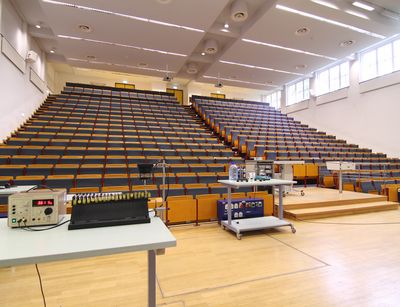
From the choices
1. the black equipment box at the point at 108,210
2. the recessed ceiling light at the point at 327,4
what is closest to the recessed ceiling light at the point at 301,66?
the recessed ceiling light at the point at 327,4

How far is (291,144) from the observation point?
22.4ft

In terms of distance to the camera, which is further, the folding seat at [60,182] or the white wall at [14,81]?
the white wall at [14,81]

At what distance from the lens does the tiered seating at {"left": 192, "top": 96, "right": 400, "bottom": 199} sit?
210 inches

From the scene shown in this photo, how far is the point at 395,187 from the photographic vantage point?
463 cm

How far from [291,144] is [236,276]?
5616 millimetres

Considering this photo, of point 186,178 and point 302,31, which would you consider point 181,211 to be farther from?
point 302,31

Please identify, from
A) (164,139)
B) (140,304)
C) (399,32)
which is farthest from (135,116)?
(399,32)

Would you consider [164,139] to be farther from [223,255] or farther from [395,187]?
[395,187]

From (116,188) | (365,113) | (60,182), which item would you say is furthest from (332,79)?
(60,182)

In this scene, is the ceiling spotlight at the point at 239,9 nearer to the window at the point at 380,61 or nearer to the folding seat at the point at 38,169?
the window at the point at 380,61

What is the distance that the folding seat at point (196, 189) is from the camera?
11.3 feet

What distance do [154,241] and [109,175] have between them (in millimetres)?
3064

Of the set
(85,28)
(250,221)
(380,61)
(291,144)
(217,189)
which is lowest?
(250,221)

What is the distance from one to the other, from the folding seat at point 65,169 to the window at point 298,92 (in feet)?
29.3
